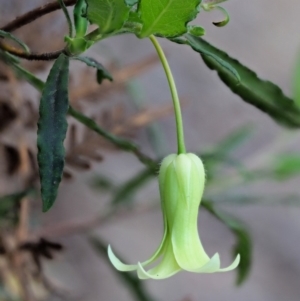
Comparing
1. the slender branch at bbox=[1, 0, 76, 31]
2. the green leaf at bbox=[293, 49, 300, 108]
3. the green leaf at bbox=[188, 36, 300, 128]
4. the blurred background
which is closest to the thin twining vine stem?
the slender branch at bbox=[1, 0, 76, 31]

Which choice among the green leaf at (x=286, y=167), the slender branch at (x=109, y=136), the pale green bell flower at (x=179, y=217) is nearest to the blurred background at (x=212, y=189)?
the green leaf at (x=286, y=167)

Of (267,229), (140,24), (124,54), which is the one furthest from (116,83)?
(267,229)

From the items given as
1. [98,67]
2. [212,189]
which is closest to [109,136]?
[98,67]

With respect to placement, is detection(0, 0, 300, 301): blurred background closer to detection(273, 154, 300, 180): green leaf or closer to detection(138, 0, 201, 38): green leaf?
detection(273, 154, 300, 180): green leaf

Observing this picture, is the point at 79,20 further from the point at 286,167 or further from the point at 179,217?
the point at 286,167

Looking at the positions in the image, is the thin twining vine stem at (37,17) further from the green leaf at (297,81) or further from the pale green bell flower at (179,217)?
the green leaf at (297,81)

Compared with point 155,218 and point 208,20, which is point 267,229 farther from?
point 208,20
